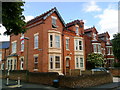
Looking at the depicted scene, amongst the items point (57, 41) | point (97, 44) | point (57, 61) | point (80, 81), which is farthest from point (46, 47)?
point (97, 44)

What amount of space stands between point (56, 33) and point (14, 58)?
10.1 m

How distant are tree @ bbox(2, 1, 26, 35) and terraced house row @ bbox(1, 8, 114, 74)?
9161 mm

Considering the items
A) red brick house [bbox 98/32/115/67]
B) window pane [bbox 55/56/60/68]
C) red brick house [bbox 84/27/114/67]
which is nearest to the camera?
window pane [bbox 55/56/60/68]

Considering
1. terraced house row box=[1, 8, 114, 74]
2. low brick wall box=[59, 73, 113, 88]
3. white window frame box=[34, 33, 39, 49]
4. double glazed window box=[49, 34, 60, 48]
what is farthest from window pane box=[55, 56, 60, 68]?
low brick wall box=[59, 73, 113, 88]

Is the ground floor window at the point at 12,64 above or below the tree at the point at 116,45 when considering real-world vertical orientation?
below

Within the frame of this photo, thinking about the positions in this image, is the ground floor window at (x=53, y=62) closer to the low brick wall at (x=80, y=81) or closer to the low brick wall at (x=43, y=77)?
the low brick wall at (x=43, y=77)

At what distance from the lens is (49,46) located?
21.9 m

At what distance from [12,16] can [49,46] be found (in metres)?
13.4

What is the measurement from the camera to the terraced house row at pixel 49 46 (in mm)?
21641

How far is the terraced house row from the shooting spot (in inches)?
852

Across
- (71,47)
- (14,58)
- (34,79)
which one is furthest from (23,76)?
(71,47)

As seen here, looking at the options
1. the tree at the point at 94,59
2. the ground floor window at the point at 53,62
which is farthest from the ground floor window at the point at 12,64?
the tree at the point at 94,59

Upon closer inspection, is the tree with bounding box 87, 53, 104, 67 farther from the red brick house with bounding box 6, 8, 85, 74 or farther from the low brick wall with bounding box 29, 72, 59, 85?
the low brick wall with bounding box 29, 72, 59, 85

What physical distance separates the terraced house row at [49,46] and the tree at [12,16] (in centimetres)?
916
